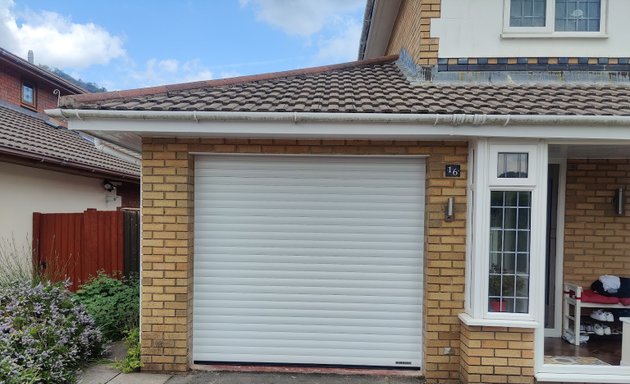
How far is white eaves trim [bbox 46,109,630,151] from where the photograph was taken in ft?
14.0

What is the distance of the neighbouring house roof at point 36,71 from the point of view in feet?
37.4

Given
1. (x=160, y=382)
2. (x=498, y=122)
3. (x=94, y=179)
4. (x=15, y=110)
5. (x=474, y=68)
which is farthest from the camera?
(x=15, y=110)

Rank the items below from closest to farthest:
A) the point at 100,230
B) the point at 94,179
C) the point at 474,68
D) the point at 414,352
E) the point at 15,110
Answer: the point at 414,352 → the point at 474,68 → the point at 100,230 → the point at 94,179 → the point at 15,110

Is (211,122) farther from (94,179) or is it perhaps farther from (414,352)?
(94,179)

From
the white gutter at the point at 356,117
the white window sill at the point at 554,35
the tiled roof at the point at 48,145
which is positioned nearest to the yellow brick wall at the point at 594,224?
the white window sill at the point at 554,35

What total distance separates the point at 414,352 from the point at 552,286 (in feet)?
8.90

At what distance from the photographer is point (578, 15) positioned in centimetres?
600

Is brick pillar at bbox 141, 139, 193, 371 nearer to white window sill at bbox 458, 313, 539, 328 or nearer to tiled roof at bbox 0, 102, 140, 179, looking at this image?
white window sill at bbox 458, 313, 539, 328

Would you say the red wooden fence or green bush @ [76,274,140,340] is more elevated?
the red wooden fence

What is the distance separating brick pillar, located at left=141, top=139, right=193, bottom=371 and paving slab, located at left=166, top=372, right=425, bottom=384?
0.26 meters

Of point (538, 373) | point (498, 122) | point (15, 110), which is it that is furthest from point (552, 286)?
point (15, 110)

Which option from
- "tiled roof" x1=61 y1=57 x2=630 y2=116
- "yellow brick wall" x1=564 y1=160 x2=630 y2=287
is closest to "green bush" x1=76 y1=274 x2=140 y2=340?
"tiled roof" x1=61 y1=57 x2=630 y2=116

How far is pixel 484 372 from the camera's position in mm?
4473

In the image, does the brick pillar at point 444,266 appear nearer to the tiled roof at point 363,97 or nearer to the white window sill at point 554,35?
the tiled roof at point 363,97
